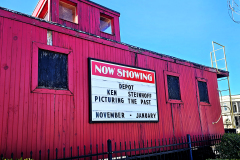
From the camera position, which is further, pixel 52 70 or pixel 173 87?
pixel 173 87

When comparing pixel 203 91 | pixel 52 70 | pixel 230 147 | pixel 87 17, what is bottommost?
pixel 230 147

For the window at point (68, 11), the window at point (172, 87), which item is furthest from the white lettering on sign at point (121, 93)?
the window at point (68, 11)

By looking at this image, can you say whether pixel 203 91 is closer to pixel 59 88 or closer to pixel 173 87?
pixel 173 87

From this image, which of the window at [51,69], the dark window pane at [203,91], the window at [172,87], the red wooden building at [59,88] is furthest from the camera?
the dark window pane at [203,91]

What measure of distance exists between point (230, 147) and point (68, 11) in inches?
394

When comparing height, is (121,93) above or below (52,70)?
below

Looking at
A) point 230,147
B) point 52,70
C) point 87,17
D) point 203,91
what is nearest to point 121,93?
point 52,70

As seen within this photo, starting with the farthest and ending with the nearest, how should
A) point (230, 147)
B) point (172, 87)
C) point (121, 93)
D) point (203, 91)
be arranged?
Answer: point (203, 91)
point (172, 87)
point (230, 147)
point (121, 93)

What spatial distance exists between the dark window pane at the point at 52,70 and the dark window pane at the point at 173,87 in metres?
5.22

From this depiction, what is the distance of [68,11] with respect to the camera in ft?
35.7

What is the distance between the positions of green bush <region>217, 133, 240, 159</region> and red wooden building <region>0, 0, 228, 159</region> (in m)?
1.64

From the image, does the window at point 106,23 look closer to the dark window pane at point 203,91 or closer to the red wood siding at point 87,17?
the red wood siding at point 87,17

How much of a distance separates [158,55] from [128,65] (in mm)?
2105

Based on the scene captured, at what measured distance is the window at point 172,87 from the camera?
9.56 metres
